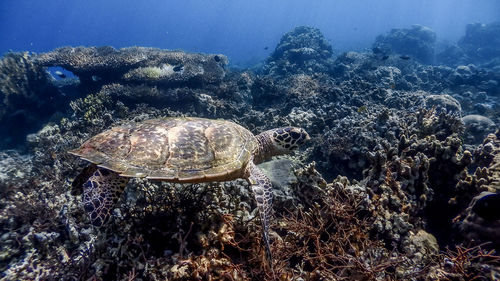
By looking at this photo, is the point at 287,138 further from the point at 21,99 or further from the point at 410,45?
the point at 410,45

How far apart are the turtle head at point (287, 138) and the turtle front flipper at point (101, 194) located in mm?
2928

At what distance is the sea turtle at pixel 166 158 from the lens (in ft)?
10.8

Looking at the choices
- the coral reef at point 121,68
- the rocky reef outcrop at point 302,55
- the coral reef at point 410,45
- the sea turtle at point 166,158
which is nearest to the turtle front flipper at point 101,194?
the sea turtle at point 166,158

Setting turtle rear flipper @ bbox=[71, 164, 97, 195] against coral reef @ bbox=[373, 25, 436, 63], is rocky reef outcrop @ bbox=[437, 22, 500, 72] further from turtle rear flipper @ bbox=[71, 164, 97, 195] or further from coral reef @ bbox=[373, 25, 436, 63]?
turtle rear flipper @ bbox=[71, 164, 97, 195]

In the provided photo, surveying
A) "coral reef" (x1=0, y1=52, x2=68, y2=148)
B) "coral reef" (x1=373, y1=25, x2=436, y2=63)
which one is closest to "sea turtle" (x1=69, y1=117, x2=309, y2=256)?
"coral reef" (x1=0, y1=52, x2=68, y2=148)

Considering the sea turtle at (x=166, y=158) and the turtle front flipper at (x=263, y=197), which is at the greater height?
the sea turtle at (x=166, y=158)

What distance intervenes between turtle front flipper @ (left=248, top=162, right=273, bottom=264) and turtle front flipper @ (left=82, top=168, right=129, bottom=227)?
1991 millimetres

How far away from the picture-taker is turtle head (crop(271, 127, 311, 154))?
4.90 m

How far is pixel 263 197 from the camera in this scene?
3.37 metres

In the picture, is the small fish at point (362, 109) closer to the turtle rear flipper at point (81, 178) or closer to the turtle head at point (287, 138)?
the turtle head at point (287, 138)

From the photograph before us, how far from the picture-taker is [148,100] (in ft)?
32.0

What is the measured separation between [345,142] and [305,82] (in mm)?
7006

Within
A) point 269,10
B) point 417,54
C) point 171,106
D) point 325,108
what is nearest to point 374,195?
point 325,108

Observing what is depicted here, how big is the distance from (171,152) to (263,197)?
1.60 metres
